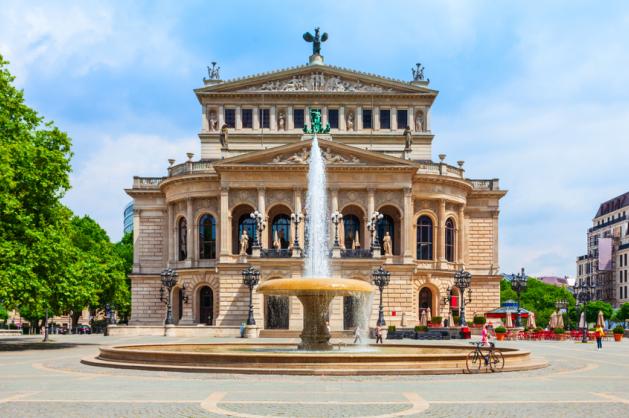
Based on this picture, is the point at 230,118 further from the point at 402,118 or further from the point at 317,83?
the point at 402,118

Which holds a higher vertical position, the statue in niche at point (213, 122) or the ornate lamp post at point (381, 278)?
the statue in niche at point (213, 122)

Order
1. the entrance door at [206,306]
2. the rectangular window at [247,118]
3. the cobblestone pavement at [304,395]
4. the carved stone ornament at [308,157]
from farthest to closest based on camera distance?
the rectangular window at [247,118] < the entrance door at [206,306] < the carved stone ornament at [308,157] < the cobblestone pavement at [304,395]

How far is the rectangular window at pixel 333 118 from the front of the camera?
3051 inches

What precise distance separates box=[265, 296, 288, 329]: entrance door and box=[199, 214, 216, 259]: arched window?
8.65 metres

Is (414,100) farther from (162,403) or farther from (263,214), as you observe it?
(162,403)

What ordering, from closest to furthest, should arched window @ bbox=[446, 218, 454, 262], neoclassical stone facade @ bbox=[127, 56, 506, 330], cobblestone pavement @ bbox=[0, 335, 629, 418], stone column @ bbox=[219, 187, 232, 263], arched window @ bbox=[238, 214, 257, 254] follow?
cobblestone pavement @ bbox=[0, 335, 629, 418]
neoclassical stone facade @ bbox=[127, 56, 506, 330]
stone column @ bbox=[219, 187, 232, 263]
arched window @ bbox=[238, 214, 257, 254]
arched window @ bbox=[446, 218, 454, 262]

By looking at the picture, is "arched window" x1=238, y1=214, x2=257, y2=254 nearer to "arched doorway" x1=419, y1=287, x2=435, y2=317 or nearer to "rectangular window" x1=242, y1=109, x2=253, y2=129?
"rectangular window" x1=242, y1=109, x2=253, y2=129

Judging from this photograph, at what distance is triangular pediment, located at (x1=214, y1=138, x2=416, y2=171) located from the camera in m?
65.8

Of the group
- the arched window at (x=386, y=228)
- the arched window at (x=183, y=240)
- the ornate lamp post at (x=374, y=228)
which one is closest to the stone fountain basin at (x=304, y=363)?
the ornate lamp post at (x=374, y=228)

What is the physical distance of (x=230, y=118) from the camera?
77625 mm

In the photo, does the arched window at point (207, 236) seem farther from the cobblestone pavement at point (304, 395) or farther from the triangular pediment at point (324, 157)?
the cobblestone pavement at point (304, 395)

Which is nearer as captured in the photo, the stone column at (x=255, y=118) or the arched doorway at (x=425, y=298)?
the arched doorway at (x=425, y=298)

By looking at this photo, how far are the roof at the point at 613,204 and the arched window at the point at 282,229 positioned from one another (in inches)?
2988

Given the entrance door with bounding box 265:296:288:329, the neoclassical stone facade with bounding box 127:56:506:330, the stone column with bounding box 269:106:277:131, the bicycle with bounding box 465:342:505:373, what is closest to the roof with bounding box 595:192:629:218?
the neoclassical stone facade with bounding box 127:56:506:330
